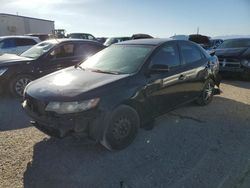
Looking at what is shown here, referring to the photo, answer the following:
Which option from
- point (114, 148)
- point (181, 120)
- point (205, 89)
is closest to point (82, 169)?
point (114, 148)

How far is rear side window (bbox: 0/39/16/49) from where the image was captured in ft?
36.2

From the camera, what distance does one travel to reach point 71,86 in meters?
3.50

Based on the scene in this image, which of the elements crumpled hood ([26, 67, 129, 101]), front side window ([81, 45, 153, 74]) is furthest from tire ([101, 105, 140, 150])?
front side window ([81, 45, 153, 74])

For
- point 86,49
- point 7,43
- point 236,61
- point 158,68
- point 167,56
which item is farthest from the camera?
point 7,43

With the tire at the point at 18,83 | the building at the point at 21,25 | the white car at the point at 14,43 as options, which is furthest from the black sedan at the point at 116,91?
the building at the point at 21,25

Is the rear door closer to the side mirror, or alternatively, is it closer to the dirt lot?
the dirt lot

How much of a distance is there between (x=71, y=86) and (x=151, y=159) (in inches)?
60.1

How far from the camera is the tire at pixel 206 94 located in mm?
5699

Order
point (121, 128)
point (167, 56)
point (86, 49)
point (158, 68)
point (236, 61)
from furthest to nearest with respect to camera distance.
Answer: point (236, 61) < point (86, 49) < point (167, 56) < point (158, 68) < point (121, 128)

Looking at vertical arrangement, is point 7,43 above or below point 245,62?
above

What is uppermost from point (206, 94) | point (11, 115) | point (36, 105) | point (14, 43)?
point (14, 43)

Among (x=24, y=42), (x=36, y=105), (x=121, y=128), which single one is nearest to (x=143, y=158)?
(x=121, y=128)

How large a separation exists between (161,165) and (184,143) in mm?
803

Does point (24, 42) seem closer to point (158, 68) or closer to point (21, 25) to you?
point (158, 68)
